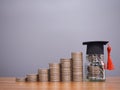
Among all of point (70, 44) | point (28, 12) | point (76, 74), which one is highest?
point (28, 12)

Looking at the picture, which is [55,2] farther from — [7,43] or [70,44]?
[7,43]

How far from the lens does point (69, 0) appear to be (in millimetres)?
1988

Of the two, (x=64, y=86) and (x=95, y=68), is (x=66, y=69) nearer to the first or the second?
(x=95, y=68)

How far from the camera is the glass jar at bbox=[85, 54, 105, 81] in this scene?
1.23m

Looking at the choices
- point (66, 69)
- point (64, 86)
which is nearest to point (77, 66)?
point (66, 69)

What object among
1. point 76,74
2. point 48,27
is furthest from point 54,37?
point 76,74

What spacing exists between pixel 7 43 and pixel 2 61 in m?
0.15

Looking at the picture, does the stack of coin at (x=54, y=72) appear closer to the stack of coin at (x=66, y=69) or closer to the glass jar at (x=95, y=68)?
the stack of coin at (x=66, y=69)

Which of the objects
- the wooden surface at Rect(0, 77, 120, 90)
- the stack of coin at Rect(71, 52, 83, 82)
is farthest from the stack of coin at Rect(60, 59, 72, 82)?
the wooden surface at Rect(0, 77, 120, 90)

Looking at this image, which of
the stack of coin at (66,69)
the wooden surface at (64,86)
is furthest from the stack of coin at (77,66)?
the wooden surface at (64,86)

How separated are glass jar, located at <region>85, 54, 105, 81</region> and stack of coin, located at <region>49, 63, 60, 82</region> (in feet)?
0.52

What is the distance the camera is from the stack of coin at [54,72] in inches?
Answer: 51.1

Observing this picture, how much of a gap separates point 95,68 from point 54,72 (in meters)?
0.22

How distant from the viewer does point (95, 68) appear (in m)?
1.23
